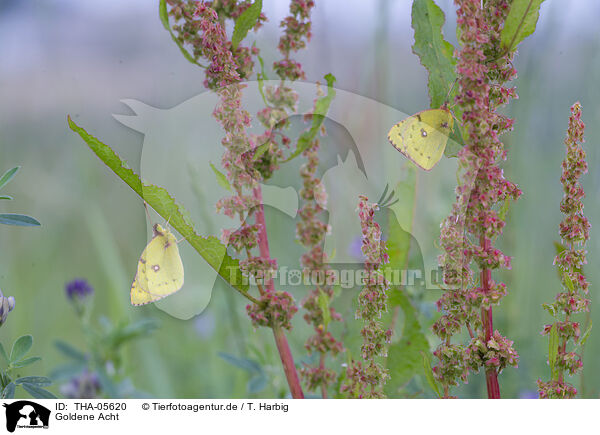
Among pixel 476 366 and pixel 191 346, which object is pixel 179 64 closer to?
pixel 191 346

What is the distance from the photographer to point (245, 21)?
451 mm

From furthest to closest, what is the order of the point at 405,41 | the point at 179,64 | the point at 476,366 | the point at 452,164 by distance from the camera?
the point at 179,64 < the point at 405,41 < the point at 452,164 < the point at 476,366

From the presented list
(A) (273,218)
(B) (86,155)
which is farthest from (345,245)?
(B) (86,155)

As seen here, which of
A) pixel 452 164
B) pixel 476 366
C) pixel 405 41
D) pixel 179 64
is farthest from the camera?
pixel 179 64

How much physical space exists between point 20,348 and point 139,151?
0.26 m

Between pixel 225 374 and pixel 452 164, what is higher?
pixel 452 164

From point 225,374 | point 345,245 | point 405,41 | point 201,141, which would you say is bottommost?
point 225,374

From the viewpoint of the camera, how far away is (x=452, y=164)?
0.55 metres

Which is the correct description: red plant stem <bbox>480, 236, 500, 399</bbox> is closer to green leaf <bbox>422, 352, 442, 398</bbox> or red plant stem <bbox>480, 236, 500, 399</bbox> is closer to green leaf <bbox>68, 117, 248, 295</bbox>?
green leaf <bbox>422, 352, 442, 398</bbox>

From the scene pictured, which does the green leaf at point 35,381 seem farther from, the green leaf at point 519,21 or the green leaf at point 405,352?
the green leaf at point 519,21

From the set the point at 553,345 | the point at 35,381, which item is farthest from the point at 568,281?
the point at 35,381

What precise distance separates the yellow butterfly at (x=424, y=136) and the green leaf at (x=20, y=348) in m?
0.42

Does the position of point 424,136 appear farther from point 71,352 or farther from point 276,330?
point 71,352

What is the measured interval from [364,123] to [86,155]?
17.5 inches
